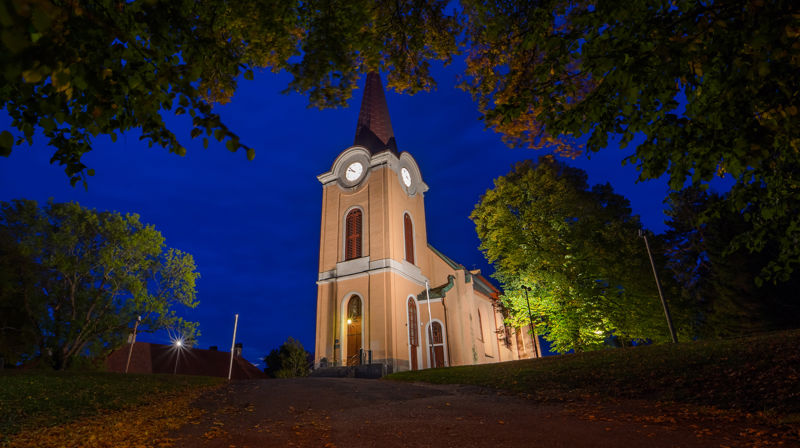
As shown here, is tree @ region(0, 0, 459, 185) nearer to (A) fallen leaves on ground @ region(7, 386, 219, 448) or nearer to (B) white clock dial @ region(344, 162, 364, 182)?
(A) fallen leaves on ground @ region(7, 386, 219, 448)

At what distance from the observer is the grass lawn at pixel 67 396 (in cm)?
807

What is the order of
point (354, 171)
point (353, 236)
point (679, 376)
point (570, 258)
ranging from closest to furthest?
point (679, 376)
point (570, 258)
point (353, 236)
point (354, 171)

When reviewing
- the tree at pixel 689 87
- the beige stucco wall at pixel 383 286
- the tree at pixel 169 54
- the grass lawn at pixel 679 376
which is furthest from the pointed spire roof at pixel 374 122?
the tree at pixel 689 87

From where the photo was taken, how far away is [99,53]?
2889 mm

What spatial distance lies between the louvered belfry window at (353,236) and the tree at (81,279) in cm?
1009

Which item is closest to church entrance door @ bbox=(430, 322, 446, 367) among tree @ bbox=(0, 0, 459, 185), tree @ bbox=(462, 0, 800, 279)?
tree @ bbox=(0, 0, 459, 185)

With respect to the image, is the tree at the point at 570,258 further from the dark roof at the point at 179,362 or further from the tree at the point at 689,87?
the dark roof at the point at 179,362

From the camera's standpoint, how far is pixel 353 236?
2772 centimetres

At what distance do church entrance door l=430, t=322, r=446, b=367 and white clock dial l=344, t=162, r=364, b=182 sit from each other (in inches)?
484

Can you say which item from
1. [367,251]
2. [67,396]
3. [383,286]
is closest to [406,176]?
[367,251]

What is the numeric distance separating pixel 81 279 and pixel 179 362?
542 inches

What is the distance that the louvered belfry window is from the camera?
2727 cm

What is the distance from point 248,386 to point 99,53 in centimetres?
1284

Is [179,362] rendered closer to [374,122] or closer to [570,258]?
[374,122]
